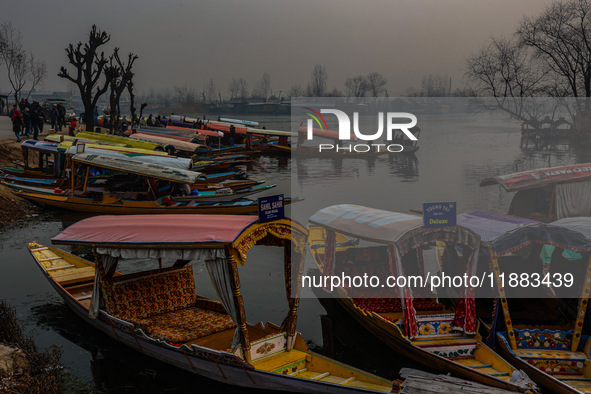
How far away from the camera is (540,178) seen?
51.2ft

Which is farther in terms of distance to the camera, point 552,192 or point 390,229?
point 552,192

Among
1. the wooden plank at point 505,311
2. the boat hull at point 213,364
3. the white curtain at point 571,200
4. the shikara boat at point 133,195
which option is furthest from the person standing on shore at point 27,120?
the wooden plank at point 505,311

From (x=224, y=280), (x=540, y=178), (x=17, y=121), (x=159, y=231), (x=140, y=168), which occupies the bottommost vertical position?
(x=224, y=280)

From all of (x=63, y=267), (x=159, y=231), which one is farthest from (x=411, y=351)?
(x=63, y=267)

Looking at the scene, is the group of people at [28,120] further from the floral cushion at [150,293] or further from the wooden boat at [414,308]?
the wooden boat at [414,308]

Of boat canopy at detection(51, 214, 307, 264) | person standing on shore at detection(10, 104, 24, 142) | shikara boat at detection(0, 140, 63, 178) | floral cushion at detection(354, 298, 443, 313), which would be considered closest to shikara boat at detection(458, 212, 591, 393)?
floral cushion at detection(354, 298, 443, 313)

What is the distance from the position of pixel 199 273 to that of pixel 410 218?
22.3 ft

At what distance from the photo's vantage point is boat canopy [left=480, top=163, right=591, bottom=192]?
49.7 ft

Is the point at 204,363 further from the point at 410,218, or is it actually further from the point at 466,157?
the point at 466,157

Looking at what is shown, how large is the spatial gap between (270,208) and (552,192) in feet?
34.6

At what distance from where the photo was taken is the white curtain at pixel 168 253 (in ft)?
28.3

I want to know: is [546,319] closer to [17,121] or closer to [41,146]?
[41,146]

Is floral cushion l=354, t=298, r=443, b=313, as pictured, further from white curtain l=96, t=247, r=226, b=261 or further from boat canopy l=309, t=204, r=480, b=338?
white curtain l=96, t=247, r=226, b=261

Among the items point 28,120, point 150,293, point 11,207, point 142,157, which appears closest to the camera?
point 150,293
